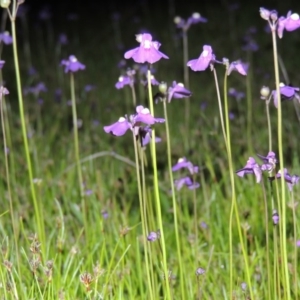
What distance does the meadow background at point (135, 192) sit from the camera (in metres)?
1.93

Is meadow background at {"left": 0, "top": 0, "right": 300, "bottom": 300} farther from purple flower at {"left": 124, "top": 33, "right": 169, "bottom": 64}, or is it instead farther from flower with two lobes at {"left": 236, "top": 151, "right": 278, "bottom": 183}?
purple flower at {"left": 124, "top": 33, "right": 169, "bottom": 64}

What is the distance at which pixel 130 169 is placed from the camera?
3.11 m

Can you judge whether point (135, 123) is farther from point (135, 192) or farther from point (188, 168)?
point (135, 192)

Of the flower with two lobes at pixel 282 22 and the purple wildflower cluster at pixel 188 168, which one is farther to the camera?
the purple wildflower cluster at pixel 188 168

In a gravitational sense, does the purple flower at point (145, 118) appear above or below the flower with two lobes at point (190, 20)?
below

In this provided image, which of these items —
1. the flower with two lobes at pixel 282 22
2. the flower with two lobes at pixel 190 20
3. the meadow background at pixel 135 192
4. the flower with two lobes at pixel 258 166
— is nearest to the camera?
the flower with two lobes at pixel 282 22

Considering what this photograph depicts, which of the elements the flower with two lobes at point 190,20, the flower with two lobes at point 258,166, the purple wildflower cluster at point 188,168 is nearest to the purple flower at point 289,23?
the flower with two lobes at point 258,166

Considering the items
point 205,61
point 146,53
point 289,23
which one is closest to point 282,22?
point 289,23

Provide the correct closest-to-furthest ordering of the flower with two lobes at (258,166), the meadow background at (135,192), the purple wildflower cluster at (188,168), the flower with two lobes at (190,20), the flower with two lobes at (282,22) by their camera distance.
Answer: the flower with two lobes at (282,22) → the flower with two lobes at (258,166) → the meadow background at (135,192) → the purple wildflower cluster at (188,168) → the flower with two lobes at (190,20)

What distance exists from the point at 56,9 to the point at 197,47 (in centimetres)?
391

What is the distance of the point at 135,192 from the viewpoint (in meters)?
2.95

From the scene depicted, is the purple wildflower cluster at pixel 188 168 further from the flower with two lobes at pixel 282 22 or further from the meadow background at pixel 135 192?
the flower with two lobes at pixel 282 22

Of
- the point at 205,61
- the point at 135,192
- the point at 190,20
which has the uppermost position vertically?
the point at 190,20

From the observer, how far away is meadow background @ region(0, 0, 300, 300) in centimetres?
193
